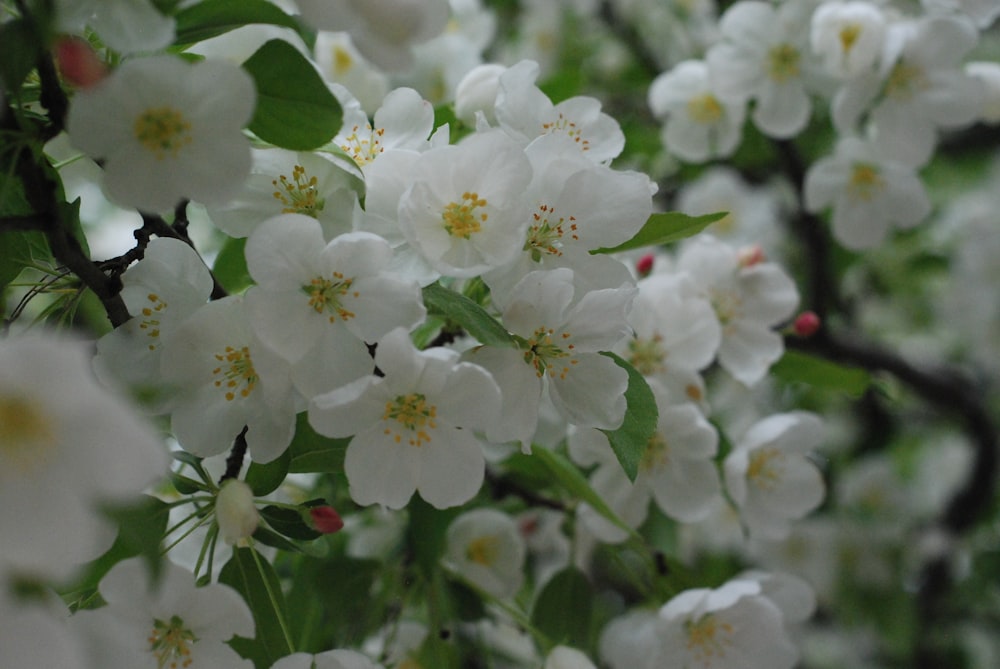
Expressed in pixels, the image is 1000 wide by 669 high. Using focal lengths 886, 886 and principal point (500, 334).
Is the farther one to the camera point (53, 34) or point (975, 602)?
point (975, 602)

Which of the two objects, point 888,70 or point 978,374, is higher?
point 888,70

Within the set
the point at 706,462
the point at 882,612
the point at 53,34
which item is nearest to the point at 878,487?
the point at 882,612

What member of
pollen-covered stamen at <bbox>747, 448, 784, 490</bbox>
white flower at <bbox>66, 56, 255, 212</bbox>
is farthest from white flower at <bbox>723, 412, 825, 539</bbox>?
white flower at <bbox>66, 56, 255, 212</bbox>

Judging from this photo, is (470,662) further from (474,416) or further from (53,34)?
(53,34)

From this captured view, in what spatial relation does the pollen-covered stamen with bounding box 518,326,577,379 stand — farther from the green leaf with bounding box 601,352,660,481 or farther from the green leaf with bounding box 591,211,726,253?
the green leaf with bounding box 591,211,726,253

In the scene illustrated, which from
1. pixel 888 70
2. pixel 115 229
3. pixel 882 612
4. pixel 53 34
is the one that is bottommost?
pixel 882 612

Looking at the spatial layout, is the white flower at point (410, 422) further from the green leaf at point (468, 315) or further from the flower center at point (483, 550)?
the flower center at point (483, 550)
